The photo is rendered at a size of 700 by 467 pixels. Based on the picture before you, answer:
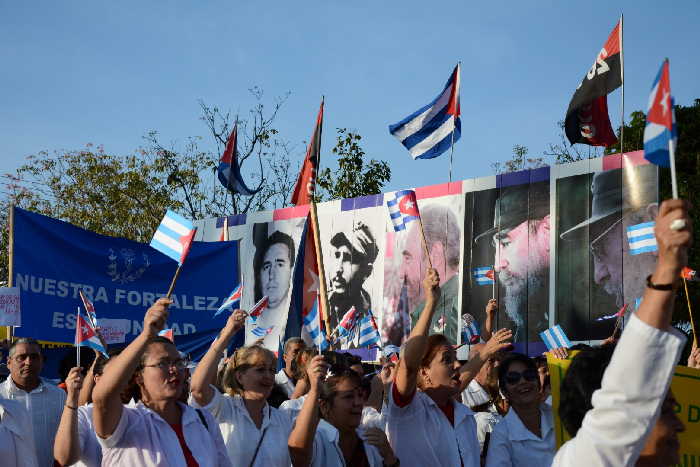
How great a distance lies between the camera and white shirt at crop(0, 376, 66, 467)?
21.6 feet

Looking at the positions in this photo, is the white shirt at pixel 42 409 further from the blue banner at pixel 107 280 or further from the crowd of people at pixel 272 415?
the blue banner at pixel 107 280

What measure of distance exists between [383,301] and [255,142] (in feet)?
44.8

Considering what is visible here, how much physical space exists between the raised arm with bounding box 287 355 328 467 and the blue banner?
7059mm

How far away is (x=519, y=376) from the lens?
528 cm

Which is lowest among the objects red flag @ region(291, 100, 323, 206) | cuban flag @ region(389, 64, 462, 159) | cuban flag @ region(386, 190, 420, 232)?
cuban flag @ region(386, 190, 420, 232)

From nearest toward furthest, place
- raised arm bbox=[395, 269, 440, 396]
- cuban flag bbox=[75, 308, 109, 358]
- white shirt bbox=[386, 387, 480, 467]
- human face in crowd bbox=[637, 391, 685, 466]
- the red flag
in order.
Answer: human face in crowd bbox=[637, 391, 685, 466] → raised arm bbox=[395, 269, 440, 396] → white shirt bbox=[386, 387, 480, 467] → cuban flag bbox=[75, 308, 109, 358] → the red flag

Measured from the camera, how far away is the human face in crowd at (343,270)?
59.1 feet

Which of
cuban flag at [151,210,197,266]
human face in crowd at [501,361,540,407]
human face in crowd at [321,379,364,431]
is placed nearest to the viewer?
human face in crowd at [321,379,364,431]

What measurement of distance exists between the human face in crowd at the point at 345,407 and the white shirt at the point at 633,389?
126 inches

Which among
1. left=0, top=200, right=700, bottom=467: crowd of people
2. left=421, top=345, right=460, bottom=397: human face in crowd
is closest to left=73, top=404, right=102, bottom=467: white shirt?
left=0, top=200, right=700, bottom=467: crowd of people

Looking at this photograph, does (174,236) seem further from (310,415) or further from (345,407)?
(310,415)

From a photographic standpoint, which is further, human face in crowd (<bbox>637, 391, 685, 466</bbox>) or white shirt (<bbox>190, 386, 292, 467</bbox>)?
white shirt (<bbox>190, 386, 292, 467</bbox>)

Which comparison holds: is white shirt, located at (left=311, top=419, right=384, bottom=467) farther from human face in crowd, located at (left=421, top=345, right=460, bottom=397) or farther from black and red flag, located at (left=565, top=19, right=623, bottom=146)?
black and red flag, located at (left=565, top=19, right=623, bottom=146)

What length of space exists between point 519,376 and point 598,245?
376 inches
